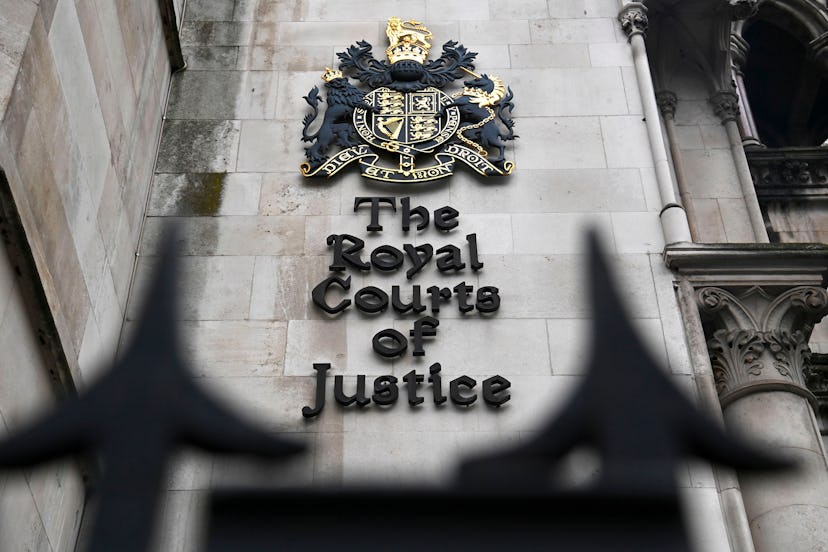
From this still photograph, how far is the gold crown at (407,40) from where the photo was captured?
14578 mm

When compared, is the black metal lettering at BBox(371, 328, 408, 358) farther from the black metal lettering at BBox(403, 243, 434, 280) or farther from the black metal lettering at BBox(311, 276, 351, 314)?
the black metal lettering at BBox(403, 243, 434, 280)

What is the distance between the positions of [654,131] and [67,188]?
7541 millimetres

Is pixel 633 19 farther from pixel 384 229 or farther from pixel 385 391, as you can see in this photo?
pixel 385 391

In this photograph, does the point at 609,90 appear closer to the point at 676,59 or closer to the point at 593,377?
the point at 676,59

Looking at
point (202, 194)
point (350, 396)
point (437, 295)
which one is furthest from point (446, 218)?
point (202, 194)

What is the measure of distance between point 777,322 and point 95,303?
25.1 ft

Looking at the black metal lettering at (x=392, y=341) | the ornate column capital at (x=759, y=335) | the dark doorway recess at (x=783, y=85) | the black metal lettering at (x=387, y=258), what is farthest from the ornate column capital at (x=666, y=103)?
the black metal lettering at (x=392, y=341)

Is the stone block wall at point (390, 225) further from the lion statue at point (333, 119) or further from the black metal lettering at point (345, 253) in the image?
the lion statue at point (333, 119)

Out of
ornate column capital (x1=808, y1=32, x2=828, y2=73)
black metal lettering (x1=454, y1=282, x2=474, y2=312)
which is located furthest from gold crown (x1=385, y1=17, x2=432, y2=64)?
ornate column capital (x1=808, y1=32, x2=828, y2=73)

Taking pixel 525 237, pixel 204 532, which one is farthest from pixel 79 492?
pixel 204 532

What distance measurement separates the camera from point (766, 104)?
69.8ft

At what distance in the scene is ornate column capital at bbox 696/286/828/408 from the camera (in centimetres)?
1162

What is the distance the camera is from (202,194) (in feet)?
43.2

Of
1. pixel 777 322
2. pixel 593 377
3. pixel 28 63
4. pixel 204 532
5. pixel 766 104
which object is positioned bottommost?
pixel 204 532
